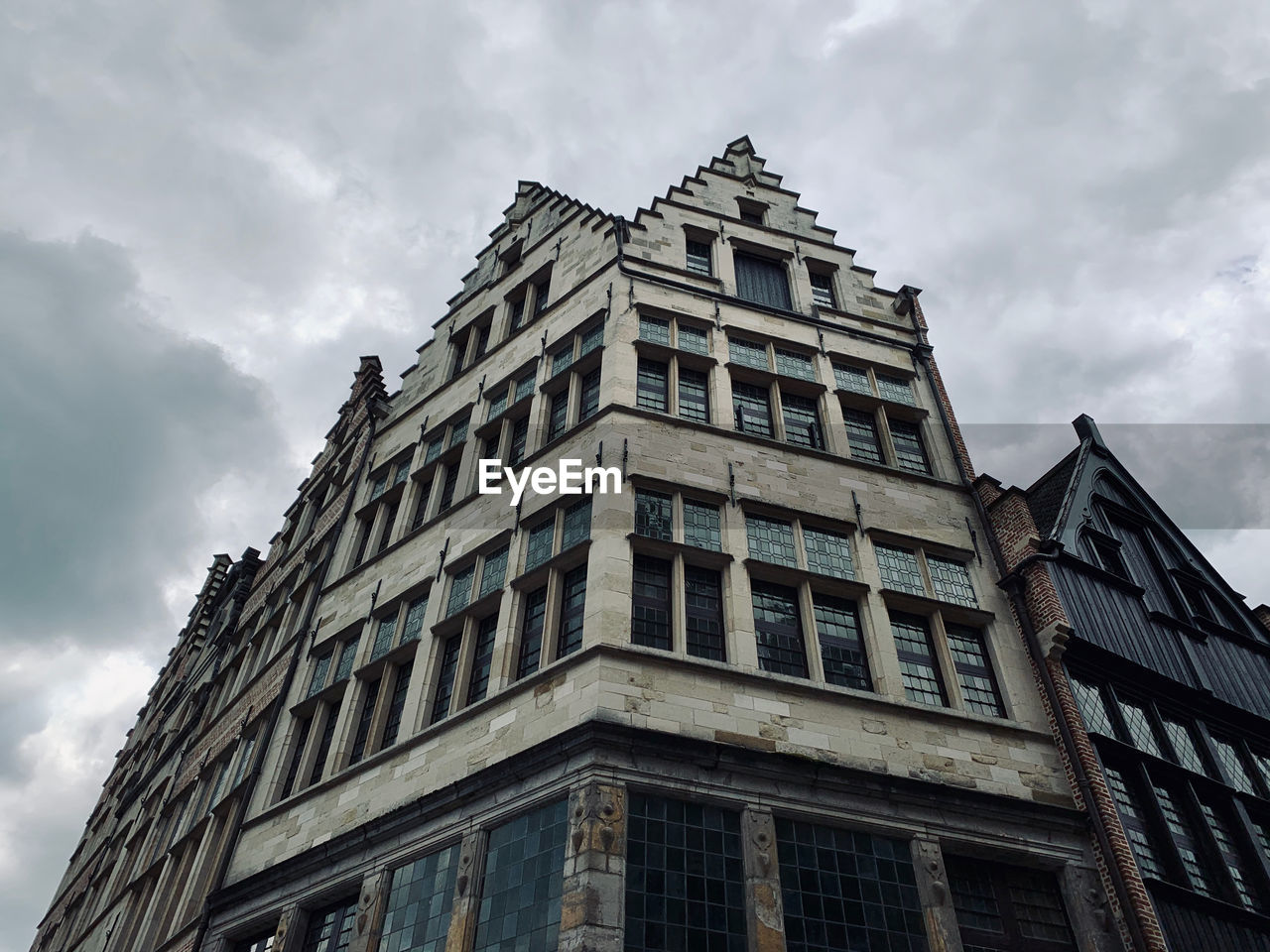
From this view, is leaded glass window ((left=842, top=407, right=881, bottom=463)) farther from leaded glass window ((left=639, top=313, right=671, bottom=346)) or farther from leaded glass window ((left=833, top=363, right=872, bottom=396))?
leaded glass window ((left=639, top=313, right=671, bottom=346))

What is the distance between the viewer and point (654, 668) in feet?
41.4

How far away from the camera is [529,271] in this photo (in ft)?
79.4

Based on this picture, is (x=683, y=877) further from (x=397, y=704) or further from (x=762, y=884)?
(x=397, y=704)

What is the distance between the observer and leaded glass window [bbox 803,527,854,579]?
15289 mm

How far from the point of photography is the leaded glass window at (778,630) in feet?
45.0

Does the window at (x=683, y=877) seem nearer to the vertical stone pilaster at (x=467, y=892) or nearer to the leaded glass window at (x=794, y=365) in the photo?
the vertical stone pilaster at (x=467, y=892)

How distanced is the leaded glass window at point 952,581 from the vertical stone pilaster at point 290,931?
1131 centimetres

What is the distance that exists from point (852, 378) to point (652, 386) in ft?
16.1

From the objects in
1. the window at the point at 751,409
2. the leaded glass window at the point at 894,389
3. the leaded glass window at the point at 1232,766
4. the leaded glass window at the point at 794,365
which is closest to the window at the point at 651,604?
the window at the point at 751,409

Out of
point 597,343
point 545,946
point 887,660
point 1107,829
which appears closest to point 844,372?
point 597,343

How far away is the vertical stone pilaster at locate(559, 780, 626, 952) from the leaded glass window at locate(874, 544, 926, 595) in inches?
263

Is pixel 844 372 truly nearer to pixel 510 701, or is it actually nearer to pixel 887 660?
pixel 887 660

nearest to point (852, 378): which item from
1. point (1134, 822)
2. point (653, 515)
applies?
point (653, 515)

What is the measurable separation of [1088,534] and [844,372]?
5.93 meters
